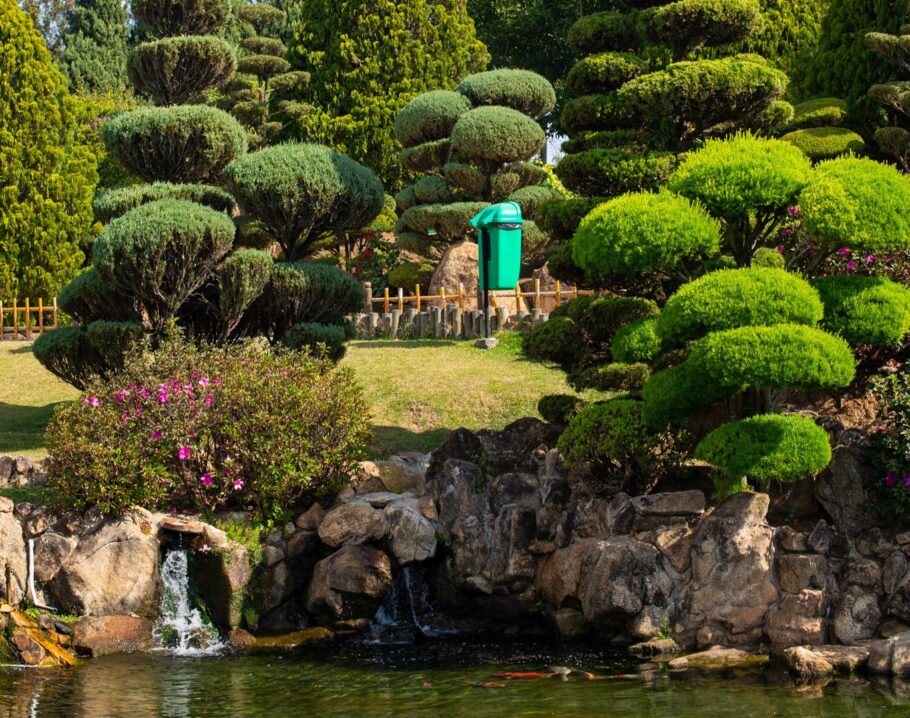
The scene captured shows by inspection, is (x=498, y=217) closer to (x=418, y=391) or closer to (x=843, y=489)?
(x=418, y=391)

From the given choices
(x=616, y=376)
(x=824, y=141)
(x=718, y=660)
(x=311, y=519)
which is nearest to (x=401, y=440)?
(x=311, y=519)

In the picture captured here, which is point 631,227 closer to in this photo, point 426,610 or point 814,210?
point 814,210

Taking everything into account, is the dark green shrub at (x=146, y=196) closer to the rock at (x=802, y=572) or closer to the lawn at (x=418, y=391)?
the lawn at (x=418, y=391)

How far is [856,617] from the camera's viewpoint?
1252 cm

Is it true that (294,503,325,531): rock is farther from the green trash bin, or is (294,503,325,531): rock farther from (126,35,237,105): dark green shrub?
the green trash bin

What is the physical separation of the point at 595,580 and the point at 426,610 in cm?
219

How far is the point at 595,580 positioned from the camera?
13203 mm

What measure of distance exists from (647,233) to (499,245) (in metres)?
11.0

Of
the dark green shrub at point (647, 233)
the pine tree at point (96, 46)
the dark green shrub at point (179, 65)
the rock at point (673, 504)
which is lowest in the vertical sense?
the rock at point (673, 504)

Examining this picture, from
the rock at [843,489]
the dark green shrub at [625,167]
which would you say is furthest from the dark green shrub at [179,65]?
the rock at [843,489]

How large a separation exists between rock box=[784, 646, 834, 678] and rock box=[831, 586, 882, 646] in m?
0.75

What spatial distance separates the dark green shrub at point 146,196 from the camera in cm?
1795

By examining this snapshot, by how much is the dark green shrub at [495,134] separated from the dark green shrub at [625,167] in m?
11.9

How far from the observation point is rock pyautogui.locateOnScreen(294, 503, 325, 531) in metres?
14.5
